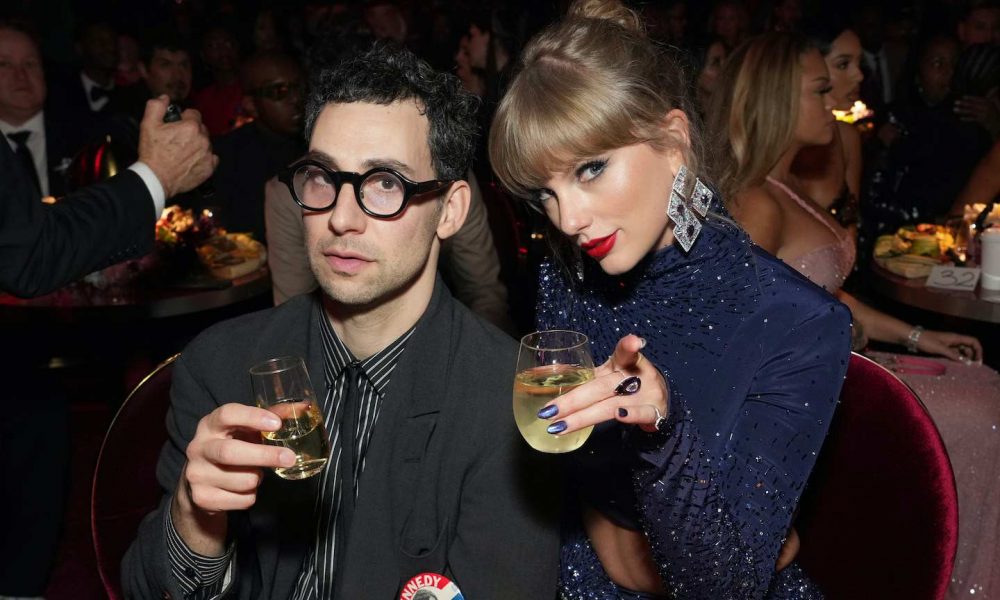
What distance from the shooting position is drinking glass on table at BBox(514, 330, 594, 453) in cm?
123

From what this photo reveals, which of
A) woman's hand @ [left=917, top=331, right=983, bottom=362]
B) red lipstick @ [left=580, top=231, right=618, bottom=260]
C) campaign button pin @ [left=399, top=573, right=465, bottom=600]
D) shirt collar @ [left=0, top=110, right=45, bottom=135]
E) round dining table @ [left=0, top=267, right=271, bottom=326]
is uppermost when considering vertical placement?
red lipstick @ [left=580, top=231, right=618, bottom=260]

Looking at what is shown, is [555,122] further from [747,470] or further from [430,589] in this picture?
[430,589]

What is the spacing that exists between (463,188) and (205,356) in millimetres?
641

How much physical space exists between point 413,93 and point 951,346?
8.21ft

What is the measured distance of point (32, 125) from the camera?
439cm

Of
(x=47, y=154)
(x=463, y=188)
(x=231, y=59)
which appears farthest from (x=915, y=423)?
(x=231, y=59)

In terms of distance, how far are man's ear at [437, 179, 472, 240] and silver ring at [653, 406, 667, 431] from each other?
709 millimetres

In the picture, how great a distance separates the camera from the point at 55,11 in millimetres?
9250

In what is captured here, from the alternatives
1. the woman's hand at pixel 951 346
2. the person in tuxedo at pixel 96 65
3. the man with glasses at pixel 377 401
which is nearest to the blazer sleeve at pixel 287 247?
the man with glasses at pixel 377 401

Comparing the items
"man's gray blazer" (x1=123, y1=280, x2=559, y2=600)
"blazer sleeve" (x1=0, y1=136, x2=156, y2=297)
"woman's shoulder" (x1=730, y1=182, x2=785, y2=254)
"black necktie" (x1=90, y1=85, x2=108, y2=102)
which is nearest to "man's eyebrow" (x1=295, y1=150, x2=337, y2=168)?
"man's gray blazer" (x1=123, y1=280, x2=559, y2=600)

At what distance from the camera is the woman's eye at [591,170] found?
1570 millimetres

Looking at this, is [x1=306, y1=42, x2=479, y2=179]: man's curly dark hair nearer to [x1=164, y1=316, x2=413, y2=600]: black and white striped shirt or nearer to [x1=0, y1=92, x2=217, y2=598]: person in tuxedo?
A: [x1=164, y1=316, x2=413, y2=600]: black and white striped shirt

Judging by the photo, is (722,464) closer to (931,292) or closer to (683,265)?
(683,265)

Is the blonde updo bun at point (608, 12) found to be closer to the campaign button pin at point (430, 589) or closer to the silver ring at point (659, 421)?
the silver ring at point (659, 421)
